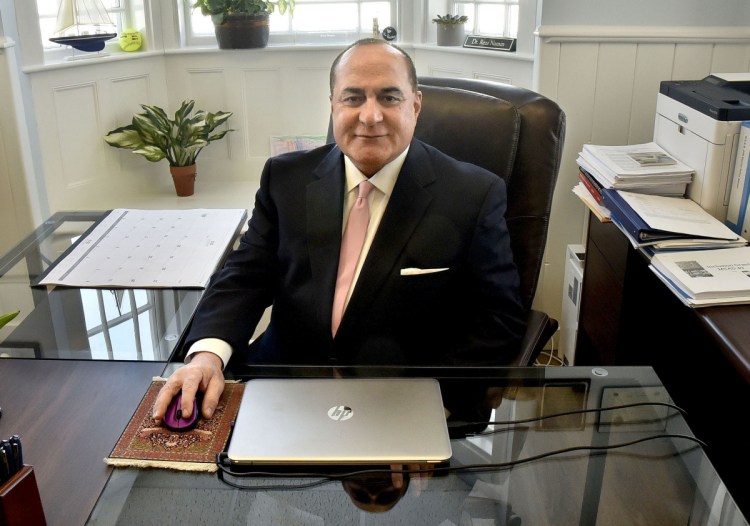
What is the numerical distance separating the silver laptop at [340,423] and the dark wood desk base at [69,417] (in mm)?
180

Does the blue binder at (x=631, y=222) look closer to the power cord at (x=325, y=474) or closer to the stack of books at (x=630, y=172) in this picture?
the stack of books at (x=630, y=172)

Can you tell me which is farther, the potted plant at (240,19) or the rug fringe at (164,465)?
the potted plant at (240,19)

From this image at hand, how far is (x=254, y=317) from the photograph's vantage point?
5.03ft

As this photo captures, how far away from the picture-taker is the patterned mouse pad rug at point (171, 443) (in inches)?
39.2

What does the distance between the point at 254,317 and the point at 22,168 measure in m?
1.83

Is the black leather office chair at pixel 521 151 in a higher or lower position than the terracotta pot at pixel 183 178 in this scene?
higher

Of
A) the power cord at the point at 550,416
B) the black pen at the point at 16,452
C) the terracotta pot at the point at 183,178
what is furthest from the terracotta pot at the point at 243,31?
the black pen at the point at 16,452

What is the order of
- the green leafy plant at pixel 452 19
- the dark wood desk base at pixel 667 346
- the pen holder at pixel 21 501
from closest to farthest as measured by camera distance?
the pen holder at pixel 21 501
the dark wood desk base at pixel 667 346
the green leafy plant at pixel 452 19

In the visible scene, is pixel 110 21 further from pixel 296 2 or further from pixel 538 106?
pixel 538 106

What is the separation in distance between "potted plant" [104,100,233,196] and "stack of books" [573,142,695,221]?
1.94 metres

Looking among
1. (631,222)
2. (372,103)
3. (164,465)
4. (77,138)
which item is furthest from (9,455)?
(77,138)

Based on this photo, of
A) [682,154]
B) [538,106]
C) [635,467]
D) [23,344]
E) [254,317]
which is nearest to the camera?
[635,467]

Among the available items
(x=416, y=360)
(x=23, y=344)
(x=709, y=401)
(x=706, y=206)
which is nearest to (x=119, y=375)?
(x=23, y=344)

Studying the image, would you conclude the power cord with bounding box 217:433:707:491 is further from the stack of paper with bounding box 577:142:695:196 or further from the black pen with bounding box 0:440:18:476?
the stack of paper with bounding box 577:142:695:196
